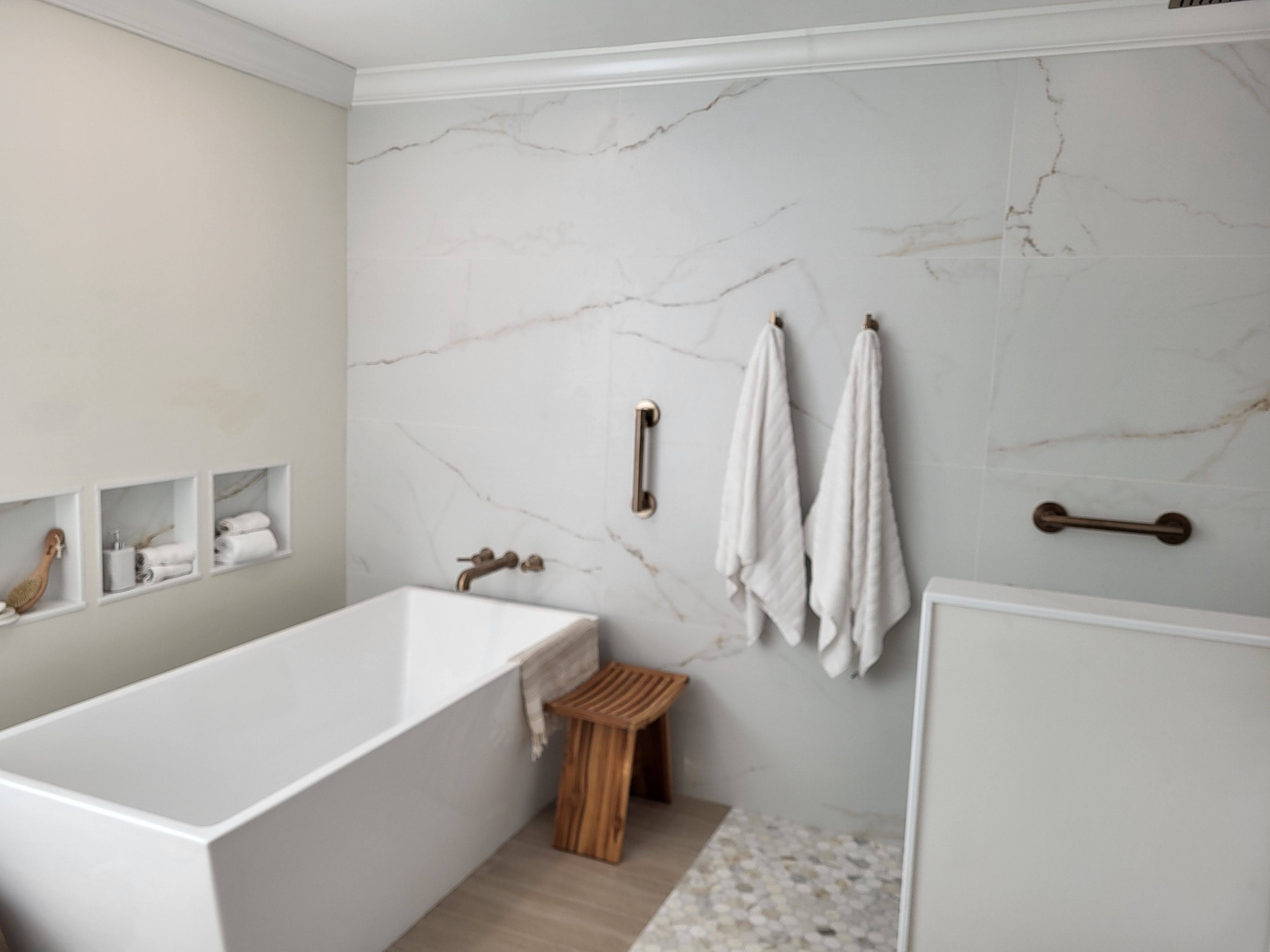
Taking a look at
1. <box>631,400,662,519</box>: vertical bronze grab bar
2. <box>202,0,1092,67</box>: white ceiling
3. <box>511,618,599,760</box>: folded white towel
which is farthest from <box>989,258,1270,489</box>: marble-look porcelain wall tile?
<box>511,618,599,760</box>: folded white towel

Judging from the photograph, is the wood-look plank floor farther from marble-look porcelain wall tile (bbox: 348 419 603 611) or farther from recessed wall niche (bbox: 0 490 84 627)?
recessed wall niche (bbox: 0 490 84 627)

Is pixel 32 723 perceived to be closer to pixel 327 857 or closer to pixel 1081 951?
pixel 327 857

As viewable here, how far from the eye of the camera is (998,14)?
2.17 meters

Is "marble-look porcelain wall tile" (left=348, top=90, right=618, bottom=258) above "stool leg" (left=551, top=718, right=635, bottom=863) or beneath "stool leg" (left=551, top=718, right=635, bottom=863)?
above

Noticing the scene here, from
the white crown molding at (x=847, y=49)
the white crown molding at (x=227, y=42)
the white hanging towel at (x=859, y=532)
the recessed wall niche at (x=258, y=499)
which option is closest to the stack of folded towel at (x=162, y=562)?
the recessed wall niche at (x=258, y=499)

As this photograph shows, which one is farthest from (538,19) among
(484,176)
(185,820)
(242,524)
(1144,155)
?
(185,820)

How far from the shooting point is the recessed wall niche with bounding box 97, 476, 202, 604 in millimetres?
2414

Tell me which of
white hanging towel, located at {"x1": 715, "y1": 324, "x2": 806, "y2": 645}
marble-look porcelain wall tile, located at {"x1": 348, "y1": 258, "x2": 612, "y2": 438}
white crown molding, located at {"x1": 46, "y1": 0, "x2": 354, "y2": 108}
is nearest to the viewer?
white crown molding, located at {"x1": 46, "y1": 0, "x2": 354, "y2": 108}

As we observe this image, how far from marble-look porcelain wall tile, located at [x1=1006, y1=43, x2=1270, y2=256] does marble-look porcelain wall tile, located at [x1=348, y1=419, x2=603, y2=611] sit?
4.53 feet

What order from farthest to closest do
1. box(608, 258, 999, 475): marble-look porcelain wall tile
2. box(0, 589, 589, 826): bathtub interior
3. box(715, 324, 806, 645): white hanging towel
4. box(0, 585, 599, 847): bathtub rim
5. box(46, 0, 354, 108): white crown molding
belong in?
box(715, 324, 806, 645): white hanging towel, box(608, 258, 999, 475): marble-look porcelain wall tile, box(46, 0, 354, 108): white crown molding, box(0, 589, 589, 826): bathtub interior, box(0, 585, 599, 847): bathtub rim

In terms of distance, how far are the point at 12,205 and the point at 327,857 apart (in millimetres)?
1568

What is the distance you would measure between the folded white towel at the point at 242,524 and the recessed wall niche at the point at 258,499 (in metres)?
0.02

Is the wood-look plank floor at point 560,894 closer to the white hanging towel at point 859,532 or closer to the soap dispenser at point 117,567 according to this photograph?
the white hanging towel at point 859,532

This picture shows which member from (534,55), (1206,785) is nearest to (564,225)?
(534,55)
